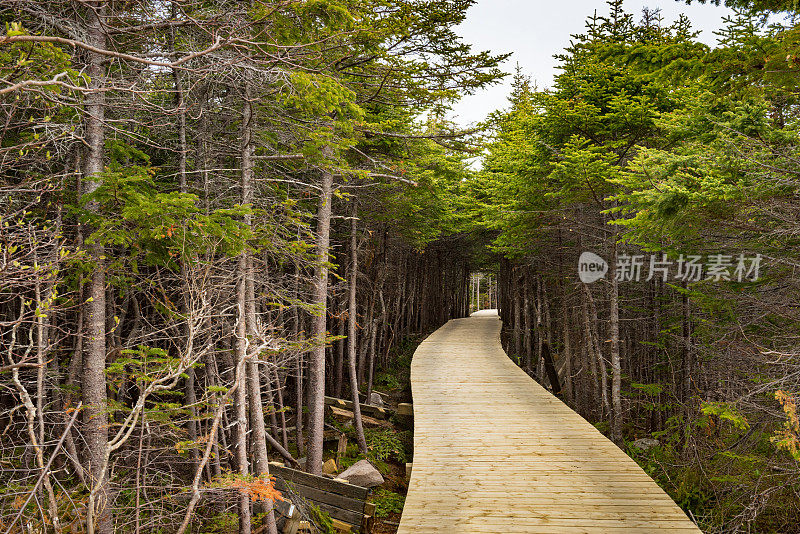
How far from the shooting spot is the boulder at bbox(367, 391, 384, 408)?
17547 millimetres

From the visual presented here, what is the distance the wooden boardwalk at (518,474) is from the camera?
19.0 ft

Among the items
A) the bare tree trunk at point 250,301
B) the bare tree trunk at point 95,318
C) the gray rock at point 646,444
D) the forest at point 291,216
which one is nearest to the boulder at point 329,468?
the forest at point 291,216

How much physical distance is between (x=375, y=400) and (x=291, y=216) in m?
11.0

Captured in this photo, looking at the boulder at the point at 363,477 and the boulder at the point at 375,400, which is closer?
the boulder at the point at 363,477

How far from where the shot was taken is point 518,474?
7.16 m

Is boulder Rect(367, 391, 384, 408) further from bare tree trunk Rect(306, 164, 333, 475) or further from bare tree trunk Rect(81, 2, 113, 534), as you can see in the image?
bare tree trunk Rect(81, 2, 113, 534)

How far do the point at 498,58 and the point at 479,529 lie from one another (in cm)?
855

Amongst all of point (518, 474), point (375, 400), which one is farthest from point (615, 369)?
point (375, 400)

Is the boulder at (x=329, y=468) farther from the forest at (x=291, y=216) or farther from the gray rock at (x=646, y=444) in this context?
the gray rock at (x=646, y=444)

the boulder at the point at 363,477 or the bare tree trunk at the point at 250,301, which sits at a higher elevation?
the bare tree trunk at the point at 250,301

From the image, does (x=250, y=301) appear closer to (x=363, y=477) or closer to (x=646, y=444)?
(x=363, y=477)

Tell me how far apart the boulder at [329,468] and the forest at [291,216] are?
0.22 ft

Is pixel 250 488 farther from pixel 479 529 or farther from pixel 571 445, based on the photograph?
pixel 571 445

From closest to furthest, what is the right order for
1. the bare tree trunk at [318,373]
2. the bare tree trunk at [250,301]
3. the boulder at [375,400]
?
the bare tree trunk at [250,301]
the bare tree trunk at [318,373]
the boulder at [375,400]
